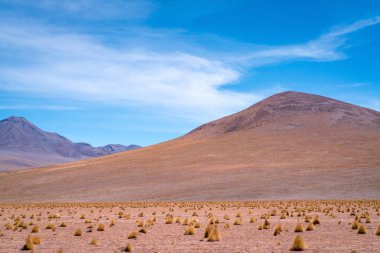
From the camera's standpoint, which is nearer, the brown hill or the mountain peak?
the brown hill

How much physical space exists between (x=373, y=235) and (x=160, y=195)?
1655 inches

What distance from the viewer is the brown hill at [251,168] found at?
5641 cm

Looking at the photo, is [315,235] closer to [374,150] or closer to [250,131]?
[374,150]

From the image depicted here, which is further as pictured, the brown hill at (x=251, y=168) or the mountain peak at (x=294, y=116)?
the mountain peak at (x=294, y=116)

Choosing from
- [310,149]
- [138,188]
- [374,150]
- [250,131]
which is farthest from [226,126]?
[138,188]

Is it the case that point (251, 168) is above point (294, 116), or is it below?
→ below

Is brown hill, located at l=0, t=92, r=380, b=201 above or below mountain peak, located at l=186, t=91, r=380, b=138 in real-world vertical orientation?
below

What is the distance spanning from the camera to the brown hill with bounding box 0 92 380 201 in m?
56.4

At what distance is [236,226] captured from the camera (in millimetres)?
21781

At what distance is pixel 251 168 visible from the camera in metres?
71.6

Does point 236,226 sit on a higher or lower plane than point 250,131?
lower

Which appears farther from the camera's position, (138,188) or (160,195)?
(138,188)

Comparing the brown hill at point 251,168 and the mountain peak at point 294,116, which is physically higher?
the mountain peak at point 294,116

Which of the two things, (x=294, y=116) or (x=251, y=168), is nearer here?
(x=251, y=168)
